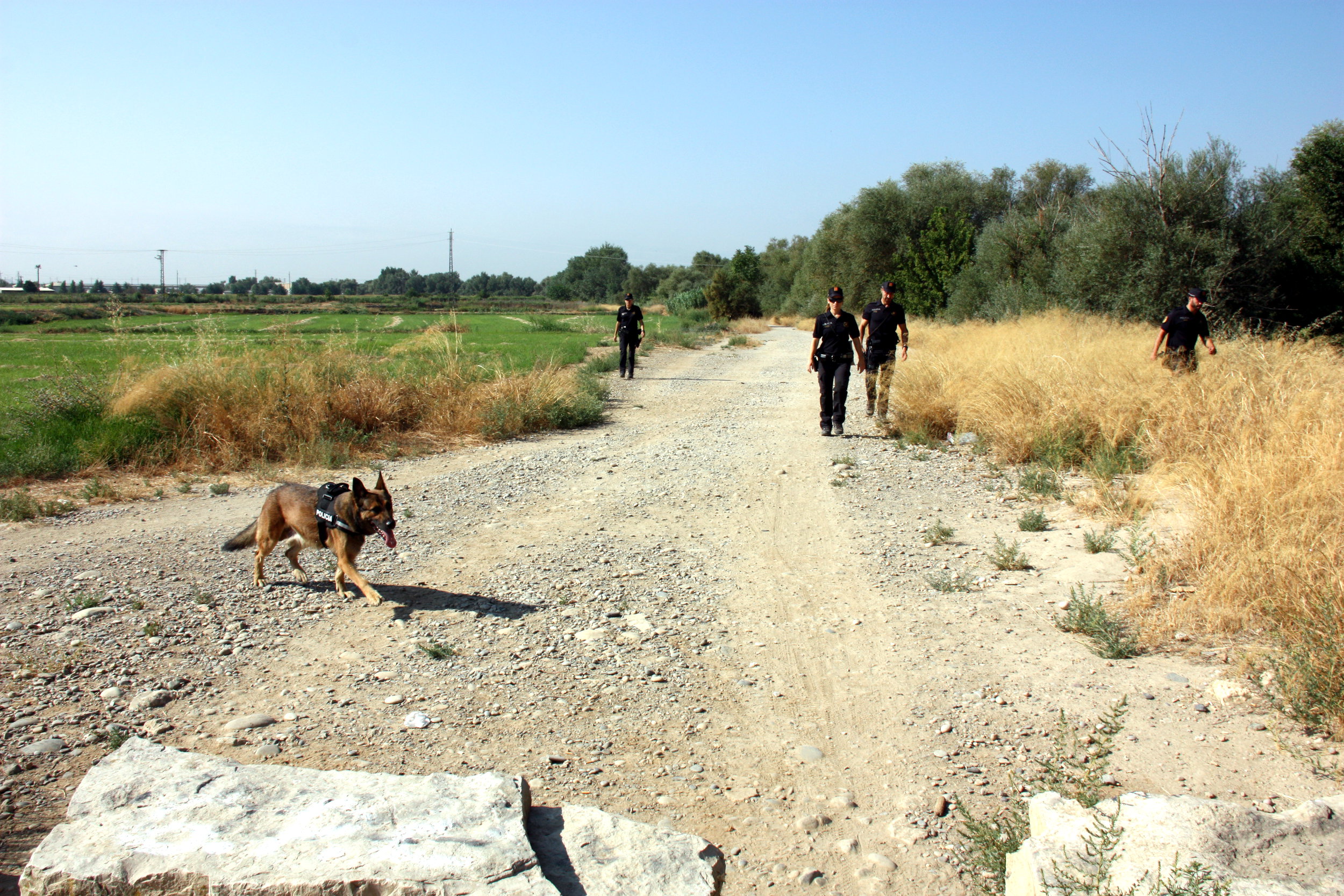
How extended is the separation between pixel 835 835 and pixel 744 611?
2.34 m

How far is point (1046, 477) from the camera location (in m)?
8.40

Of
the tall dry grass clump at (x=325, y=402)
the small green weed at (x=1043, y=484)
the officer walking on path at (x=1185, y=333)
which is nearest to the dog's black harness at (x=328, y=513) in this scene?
the tall dry grass clump at (x=325, y=402)

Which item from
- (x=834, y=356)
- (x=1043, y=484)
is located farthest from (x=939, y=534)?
(x=834, y=356)

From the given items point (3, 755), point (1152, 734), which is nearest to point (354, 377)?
point (3, 755)

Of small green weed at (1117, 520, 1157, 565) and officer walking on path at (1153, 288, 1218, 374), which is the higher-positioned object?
officer walking on path at (1153, 288, 1218, 374)

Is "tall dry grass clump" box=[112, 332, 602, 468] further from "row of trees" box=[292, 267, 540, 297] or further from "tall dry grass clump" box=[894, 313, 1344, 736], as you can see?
"row of trees" box=[292, 267, 540, 297]

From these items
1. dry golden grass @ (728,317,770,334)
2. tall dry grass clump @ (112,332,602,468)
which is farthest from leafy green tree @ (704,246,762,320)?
tall dry grass clump @ (112,332,602,468)

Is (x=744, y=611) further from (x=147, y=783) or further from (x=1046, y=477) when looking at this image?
(x=1046, y=477)

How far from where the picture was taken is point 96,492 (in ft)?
29.6

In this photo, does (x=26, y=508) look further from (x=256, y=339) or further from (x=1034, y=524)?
(x=256, y=339)

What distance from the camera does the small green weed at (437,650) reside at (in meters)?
4.83

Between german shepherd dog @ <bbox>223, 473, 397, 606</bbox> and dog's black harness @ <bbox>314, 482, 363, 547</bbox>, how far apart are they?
19mm

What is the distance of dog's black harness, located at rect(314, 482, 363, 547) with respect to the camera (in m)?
5.51

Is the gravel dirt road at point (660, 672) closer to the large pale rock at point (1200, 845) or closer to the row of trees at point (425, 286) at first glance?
the large pale rock at point (1200, 845)
